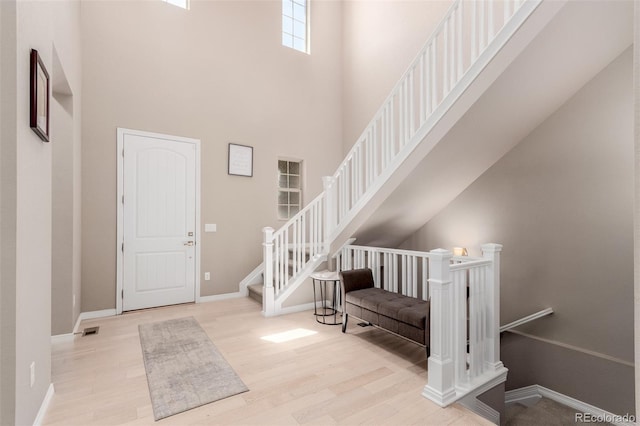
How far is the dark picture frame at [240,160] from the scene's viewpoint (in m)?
4.76

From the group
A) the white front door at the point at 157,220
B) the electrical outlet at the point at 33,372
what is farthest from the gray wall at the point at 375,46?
the electrical outlet at the point at 33,372

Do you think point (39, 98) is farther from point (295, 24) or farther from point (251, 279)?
point (295, 24)

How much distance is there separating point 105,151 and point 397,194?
Result: 150 inches

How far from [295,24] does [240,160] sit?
3001mm

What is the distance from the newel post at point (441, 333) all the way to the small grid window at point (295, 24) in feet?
16.5

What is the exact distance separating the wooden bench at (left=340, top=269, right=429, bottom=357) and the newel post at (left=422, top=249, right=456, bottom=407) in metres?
0.23

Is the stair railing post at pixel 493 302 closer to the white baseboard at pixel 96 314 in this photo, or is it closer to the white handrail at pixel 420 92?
the white handrail at pixel 420 92

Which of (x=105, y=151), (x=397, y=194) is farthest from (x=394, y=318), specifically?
(x=105, y=151)

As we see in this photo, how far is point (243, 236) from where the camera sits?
4.86 meters

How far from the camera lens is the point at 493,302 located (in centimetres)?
261

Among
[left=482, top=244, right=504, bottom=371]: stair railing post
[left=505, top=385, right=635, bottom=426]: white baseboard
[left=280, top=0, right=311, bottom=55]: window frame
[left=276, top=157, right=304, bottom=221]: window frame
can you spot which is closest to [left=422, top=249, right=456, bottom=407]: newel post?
[left=482, top=244, right=504, bottom=371]: stair railing post

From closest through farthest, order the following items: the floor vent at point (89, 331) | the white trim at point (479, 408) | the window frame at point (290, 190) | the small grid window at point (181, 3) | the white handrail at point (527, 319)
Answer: the white trim at point (479, 408), the floor vent at point (89, 331), the white handrail at point (527, 319), the small grid window at point (181, 3), the window frame at point (290, 190)

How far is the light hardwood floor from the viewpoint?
6.32ft

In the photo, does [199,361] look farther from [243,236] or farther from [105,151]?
[105,151]
